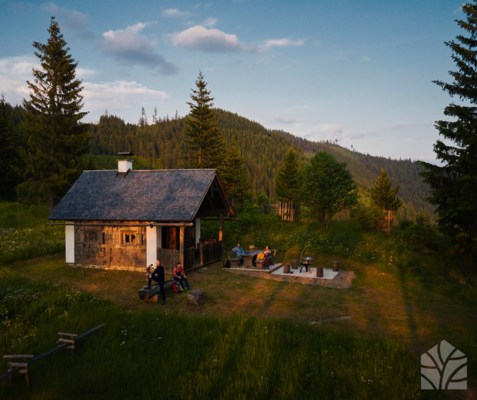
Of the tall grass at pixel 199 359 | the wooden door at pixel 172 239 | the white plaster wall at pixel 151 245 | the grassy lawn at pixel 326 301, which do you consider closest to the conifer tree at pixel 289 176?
the wooden door at pixel 172 239

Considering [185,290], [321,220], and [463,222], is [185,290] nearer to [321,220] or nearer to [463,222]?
[463,222]

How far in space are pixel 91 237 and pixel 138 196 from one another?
3.75 m

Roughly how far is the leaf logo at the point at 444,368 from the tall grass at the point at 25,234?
22.2 m

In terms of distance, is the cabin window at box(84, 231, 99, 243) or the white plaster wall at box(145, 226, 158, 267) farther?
the cabin window at box(84, 231, 99, 243)

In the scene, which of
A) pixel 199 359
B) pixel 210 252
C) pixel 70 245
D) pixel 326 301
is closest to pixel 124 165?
pixel 70 245

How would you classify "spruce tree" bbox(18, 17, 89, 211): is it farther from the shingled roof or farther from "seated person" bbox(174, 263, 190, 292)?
"seated person" bbox(174, 263, 190, 292)

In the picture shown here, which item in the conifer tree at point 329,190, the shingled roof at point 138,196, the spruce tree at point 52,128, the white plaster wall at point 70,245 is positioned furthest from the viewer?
the spruce tree at point 52,128

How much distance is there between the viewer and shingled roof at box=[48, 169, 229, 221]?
680 inches

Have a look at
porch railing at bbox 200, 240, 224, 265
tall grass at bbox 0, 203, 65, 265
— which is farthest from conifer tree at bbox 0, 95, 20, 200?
porch railing at bbox 200, 240, 224, 265

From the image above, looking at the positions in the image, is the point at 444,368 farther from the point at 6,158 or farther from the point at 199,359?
the point at 6,158

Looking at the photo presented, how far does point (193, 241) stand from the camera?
21.9m

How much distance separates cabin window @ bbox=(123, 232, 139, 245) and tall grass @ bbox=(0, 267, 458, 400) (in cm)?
756

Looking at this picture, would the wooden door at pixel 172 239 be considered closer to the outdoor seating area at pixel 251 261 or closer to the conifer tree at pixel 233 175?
the outdoor seating area at pixel 251 261

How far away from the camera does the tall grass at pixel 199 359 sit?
6320mm
